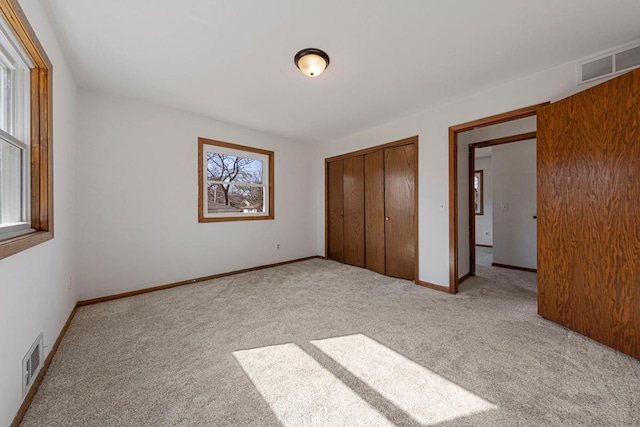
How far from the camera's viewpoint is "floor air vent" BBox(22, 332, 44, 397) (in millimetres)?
1329

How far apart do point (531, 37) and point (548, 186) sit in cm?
128

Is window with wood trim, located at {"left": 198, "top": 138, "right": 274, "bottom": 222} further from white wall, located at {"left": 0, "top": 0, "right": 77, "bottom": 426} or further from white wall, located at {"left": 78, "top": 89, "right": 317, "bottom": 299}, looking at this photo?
white wall, located at {"left": 0, "top": 0, "right": 77, "bottom": 426}

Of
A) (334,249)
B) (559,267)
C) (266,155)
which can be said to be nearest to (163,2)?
(266,155)

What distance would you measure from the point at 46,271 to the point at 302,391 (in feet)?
6.24

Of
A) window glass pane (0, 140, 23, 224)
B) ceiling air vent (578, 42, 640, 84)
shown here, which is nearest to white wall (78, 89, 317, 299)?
window glass pane (0, 140, 23, 224)

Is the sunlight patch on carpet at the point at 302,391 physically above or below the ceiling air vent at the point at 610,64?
below

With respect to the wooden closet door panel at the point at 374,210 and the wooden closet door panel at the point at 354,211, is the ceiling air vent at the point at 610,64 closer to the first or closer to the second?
the wooden closet door panel at the point at 374,210

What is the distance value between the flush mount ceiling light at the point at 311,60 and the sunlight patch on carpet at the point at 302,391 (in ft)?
7.67

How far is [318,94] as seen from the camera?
114 inches

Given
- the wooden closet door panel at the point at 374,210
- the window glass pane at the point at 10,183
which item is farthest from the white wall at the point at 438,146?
the window glass pane at the point at 10,183

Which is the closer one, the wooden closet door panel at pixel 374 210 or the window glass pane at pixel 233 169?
the window glass pane at pixel 233 169

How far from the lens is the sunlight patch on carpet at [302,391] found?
1.26 meters

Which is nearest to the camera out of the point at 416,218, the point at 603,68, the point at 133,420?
the point at 133,420

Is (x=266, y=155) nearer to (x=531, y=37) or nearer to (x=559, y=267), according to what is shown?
(x=531, y=37)
